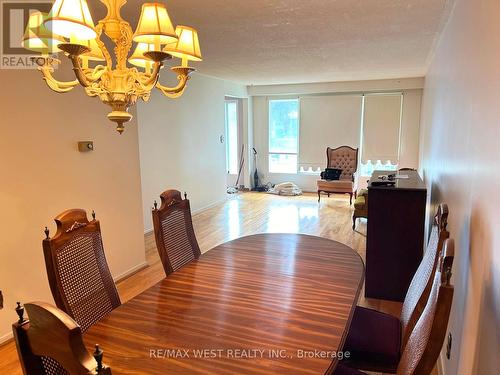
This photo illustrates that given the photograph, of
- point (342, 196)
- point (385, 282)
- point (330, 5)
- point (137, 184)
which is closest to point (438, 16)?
point (330, 5)

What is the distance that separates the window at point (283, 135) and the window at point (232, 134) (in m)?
0.83

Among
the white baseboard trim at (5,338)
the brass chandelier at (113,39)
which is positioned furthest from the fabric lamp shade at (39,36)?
the white baseboard trim at (5,338)

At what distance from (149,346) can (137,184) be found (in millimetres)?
2734

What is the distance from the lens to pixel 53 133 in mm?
2818

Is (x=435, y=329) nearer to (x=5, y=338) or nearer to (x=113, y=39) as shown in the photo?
(x=113, y=39)

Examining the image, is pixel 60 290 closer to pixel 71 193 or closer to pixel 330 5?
pixel 71 193

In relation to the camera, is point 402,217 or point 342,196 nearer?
point 402,217

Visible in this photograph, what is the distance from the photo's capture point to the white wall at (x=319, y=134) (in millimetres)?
7168

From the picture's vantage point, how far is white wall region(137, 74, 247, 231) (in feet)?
16.3

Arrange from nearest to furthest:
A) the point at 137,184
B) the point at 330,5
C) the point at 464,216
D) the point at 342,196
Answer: the point at 464,216 < the point at 330,5 < the point at 137,184 < the point at 342,196

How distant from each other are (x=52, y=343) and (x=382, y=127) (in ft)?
24.9

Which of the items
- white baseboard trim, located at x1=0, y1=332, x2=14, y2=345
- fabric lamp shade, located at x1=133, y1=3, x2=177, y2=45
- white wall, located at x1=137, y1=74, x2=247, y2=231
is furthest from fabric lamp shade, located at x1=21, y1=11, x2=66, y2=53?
white wall, located at x1=137, y1=74, x2=247, y2=231

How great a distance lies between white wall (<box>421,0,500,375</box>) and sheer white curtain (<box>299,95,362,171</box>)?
5403 mm

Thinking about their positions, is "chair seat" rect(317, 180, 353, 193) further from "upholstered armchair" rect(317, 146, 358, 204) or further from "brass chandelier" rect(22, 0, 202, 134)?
"brass chandelier" rect(22, 0, 202, 134)
